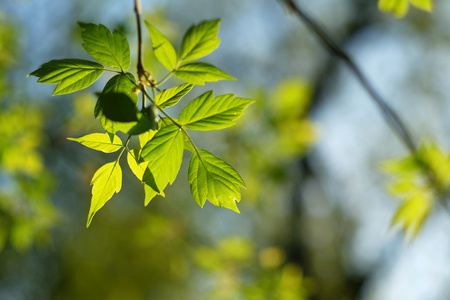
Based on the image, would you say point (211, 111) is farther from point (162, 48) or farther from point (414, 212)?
point (414, 212)

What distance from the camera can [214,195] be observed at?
570mm

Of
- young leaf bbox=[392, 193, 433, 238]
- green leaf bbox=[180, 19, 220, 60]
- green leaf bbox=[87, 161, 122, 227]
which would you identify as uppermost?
green leaf bbox=[180, 19, 220, 60]

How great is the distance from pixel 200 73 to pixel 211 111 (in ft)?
0.22

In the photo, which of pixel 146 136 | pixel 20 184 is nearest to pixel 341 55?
pixel 146 136

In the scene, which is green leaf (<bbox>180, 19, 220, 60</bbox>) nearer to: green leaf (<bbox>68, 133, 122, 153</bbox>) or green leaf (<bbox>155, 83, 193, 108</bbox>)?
green leaf (<bbox>155, 83, 193, 108</bbox>)

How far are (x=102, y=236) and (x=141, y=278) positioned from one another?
1325 mm

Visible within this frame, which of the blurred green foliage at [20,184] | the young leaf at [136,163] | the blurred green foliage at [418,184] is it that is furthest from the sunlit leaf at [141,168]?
the blurred green foliage at [20,184]

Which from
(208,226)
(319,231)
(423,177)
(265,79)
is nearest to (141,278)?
(208,226)

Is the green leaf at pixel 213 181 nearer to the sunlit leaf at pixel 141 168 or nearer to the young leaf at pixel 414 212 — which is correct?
the sunlit leaf at pixel 141 168

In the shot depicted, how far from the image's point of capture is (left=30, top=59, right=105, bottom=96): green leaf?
0.52 m

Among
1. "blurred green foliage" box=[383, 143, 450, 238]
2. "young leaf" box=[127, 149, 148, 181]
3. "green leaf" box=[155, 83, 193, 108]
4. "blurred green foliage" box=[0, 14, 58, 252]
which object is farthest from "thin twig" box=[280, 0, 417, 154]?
"blurred green foliage" box=[0, 14, 58, 252]

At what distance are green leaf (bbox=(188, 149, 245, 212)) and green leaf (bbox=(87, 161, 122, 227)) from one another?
12 centimetres

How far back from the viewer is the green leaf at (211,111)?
1.90ft

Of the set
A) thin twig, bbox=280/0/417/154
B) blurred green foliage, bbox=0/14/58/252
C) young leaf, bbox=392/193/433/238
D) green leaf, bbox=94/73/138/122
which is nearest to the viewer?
green leaf, bbox=94/73/138/122
